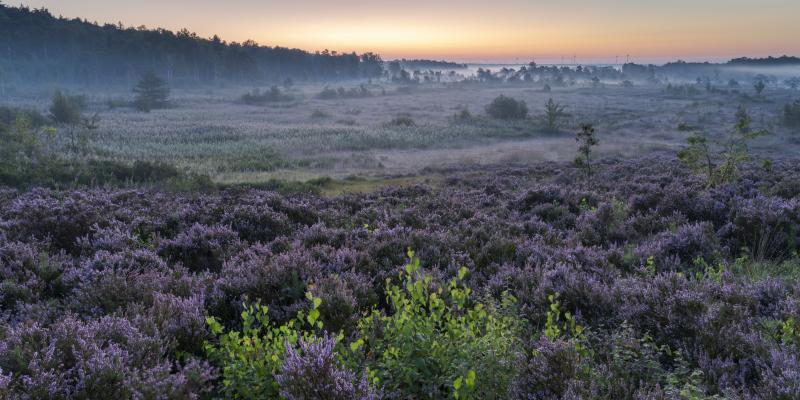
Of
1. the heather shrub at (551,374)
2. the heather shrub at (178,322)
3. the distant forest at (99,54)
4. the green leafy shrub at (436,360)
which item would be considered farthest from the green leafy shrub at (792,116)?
the distant forest at (99,54)

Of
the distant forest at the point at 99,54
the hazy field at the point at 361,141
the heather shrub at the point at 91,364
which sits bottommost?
the hazy field at the point at 361,141

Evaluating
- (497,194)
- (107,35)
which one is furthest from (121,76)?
(497,194)

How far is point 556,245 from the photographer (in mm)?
7805

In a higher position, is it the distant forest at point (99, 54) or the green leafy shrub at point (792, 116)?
the distant forest at point (99, 54)

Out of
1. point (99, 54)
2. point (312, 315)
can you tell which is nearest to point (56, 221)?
point (312, 315)

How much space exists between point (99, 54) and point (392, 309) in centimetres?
15402

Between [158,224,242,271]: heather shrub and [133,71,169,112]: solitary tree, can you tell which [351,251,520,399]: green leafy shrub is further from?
[133,71,169,112]: solitary tree

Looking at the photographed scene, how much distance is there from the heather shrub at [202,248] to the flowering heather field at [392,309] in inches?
1.4

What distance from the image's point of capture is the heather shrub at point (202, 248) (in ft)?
21.5

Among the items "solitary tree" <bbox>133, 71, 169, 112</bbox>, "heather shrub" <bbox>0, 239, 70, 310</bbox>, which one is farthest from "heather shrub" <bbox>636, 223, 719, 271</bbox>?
"solitary tree" <bbox>133, 71, 169, 112</bbox>

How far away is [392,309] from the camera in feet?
16.0

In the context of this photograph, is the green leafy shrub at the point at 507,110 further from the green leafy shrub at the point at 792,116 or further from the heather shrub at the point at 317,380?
the heather shrub at the point at 317,380

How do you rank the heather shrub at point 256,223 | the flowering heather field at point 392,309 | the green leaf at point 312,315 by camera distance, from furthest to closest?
the heather shrub at point 256,223 → the flowering heather field at point 392,309 → the green leaf at point 312,315

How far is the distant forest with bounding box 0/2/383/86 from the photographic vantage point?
397 ft
